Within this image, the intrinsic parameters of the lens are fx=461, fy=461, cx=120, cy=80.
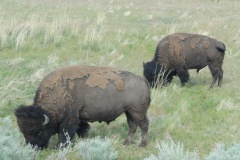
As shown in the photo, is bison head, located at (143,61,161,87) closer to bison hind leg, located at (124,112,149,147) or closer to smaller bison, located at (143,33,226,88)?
smaller bison, located at (143,33,226,88)

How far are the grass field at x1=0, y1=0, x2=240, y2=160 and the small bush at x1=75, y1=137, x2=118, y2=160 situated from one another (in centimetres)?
66

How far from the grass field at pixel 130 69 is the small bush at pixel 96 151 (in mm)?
664

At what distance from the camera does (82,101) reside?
8.13 m

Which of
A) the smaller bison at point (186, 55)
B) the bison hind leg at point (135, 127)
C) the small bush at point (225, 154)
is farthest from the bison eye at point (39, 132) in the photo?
the smaller bison at point (186, 55)

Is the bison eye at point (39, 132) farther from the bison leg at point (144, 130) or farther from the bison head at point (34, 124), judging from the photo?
the bison leg at point (144, 130)

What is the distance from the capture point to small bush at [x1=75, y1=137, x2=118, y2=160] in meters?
6.89

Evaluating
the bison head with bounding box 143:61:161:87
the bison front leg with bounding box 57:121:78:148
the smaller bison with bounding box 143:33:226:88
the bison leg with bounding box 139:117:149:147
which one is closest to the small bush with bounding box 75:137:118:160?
the bison front leg with bounding box 57:121:78:148

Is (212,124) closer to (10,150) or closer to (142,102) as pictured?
(142,102)

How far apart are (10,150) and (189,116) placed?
5.03 metres

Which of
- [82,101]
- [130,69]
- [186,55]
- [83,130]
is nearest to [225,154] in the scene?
[82,101]

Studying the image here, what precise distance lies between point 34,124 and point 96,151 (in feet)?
4.22

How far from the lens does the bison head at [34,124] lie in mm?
7461

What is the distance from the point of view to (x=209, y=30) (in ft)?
69.1

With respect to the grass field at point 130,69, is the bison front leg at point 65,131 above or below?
above
